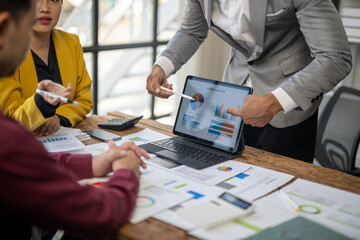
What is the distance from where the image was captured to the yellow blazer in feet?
5.35

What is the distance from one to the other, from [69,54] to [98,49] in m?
1.29

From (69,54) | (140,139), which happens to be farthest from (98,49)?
(140,139)

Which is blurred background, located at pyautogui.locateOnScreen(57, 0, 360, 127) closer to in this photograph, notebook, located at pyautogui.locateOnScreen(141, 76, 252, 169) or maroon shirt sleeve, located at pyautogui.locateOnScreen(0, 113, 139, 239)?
notebook, located at pyautogui.locateOnScreen(141, 76, 252, 169)

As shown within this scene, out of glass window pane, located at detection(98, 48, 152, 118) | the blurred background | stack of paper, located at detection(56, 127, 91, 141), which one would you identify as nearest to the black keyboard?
stack of paper, located at detection(56, 127, 91, 141)

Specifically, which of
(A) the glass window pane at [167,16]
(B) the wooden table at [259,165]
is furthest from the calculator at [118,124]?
(A) the glass window pane at [167,16]

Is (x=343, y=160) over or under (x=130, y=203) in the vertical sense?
under

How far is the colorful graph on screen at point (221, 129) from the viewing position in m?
1.59

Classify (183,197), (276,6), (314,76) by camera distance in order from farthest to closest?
(276,6), (314,76), (183,197)

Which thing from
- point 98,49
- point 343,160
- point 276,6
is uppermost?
point 276,6

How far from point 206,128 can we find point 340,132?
0.99m

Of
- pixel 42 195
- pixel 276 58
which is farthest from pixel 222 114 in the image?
pixel 42 195

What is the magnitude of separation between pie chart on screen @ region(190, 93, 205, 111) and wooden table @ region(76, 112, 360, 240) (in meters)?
0.17

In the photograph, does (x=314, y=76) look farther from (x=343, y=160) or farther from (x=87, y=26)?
(x=87, y=26)

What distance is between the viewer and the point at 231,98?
161cm
